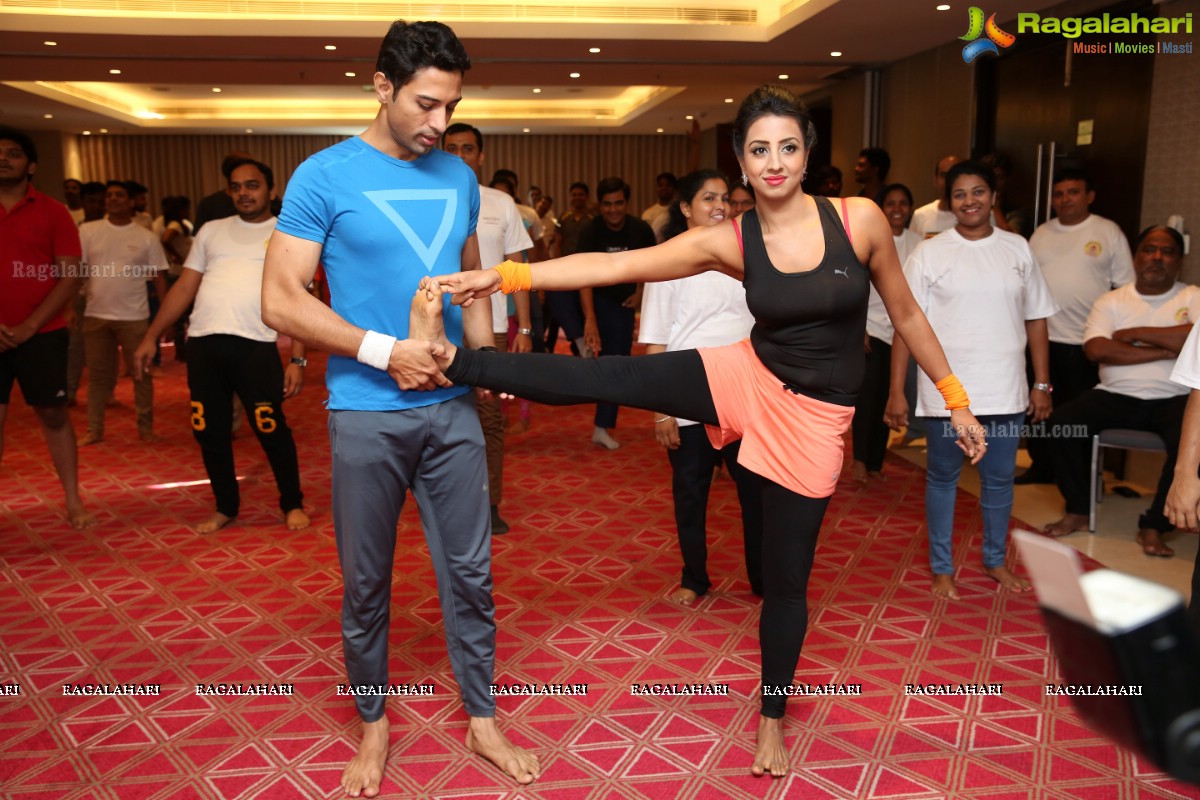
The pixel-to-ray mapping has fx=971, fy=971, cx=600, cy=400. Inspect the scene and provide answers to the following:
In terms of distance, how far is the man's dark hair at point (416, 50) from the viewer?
2082 mm

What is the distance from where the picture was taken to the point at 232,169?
428 cm

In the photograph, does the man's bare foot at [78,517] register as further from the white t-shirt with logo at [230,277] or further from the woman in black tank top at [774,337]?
the woman in black tank top at [774,337]

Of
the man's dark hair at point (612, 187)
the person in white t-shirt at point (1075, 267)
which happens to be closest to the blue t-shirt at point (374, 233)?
the person in white t-shirt at point (1075, 267)

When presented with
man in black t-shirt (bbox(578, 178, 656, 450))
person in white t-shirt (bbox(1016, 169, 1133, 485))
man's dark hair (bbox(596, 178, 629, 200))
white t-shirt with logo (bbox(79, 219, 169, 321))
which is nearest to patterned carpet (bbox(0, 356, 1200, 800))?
person in white t-shirt (bbox(1016, 169, 1133, 485))

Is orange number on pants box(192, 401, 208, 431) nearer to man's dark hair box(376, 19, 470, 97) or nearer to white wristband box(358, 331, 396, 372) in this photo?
white wristband box(358, 331, 396, 372)

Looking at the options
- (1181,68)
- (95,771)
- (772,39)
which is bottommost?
(95,771)

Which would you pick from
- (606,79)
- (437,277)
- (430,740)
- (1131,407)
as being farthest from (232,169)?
Answer: (606,79)

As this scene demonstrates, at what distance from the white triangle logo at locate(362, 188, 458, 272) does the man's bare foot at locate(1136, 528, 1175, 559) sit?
11.3 ft

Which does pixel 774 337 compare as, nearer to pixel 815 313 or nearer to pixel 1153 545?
pixel 815 313

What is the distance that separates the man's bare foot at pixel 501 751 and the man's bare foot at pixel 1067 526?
2.93 m

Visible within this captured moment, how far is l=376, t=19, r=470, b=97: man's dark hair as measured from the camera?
6.83ft

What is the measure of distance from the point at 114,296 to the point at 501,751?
5.26 m

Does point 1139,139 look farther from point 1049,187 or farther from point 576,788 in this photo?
point 576,788

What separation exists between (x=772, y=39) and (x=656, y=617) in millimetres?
Answer: 5930
